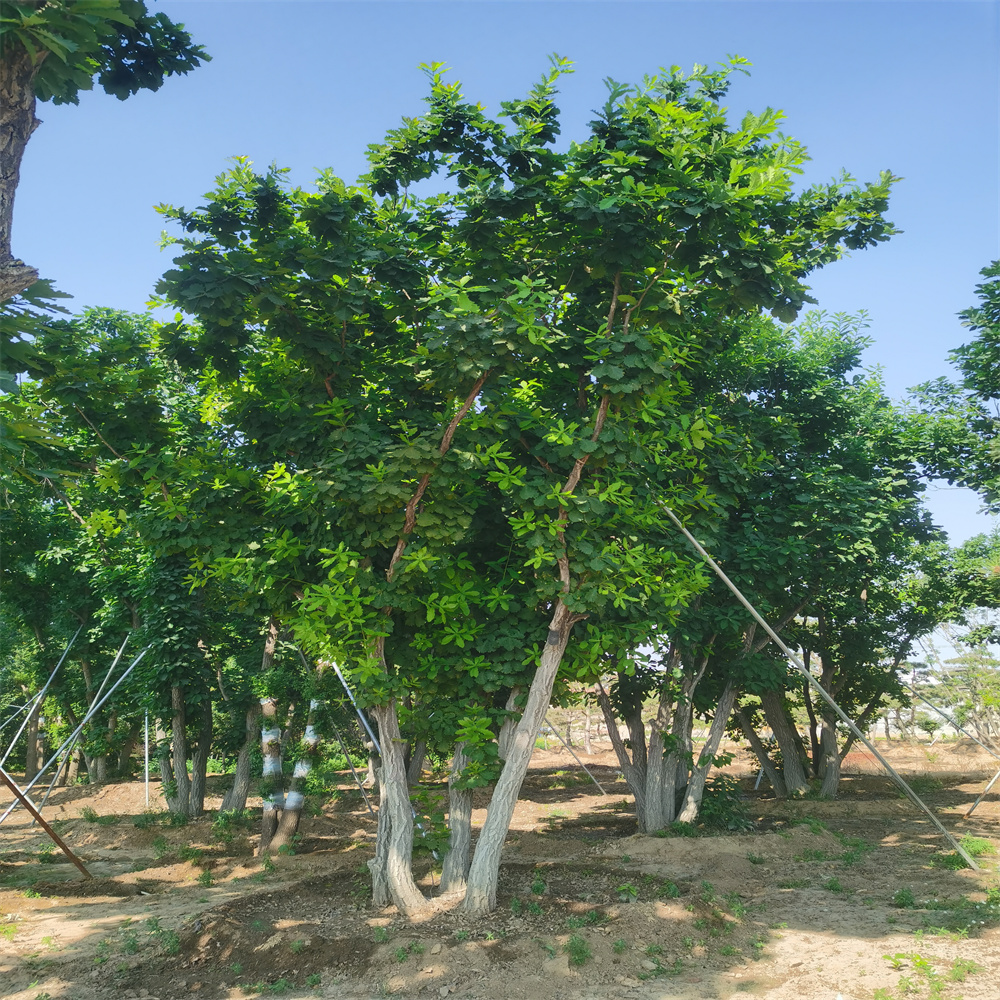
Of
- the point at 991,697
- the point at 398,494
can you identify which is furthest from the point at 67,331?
the point at 991,697

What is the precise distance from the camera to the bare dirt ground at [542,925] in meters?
6.61

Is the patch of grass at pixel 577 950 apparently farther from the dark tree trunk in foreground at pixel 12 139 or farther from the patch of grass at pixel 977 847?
the dark tree trunk in foreground at pixel 12 139

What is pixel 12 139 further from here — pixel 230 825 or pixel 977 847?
pixel 977 847

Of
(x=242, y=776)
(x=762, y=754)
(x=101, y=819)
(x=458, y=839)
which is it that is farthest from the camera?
(x=762, y=754)

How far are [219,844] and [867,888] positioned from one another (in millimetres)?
11036

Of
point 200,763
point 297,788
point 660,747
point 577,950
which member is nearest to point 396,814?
point 577,950

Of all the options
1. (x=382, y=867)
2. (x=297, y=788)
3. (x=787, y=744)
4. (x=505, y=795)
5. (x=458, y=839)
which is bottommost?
(x=382, y=867)

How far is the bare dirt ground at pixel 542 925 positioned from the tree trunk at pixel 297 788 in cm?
39

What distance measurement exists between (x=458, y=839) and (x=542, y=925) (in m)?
1.40

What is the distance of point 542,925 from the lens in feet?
25.5

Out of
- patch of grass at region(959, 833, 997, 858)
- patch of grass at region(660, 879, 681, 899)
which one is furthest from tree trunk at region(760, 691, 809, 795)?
patch of grass at region(660, 879, 681, 899)

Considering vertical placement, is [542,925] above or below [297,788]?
below

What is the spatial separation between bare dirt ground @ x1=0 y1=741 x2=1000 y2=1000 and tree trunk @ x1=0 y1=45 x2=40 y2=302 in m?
6.09

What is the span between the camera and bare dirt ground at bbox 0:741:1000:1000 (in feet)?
21.7
